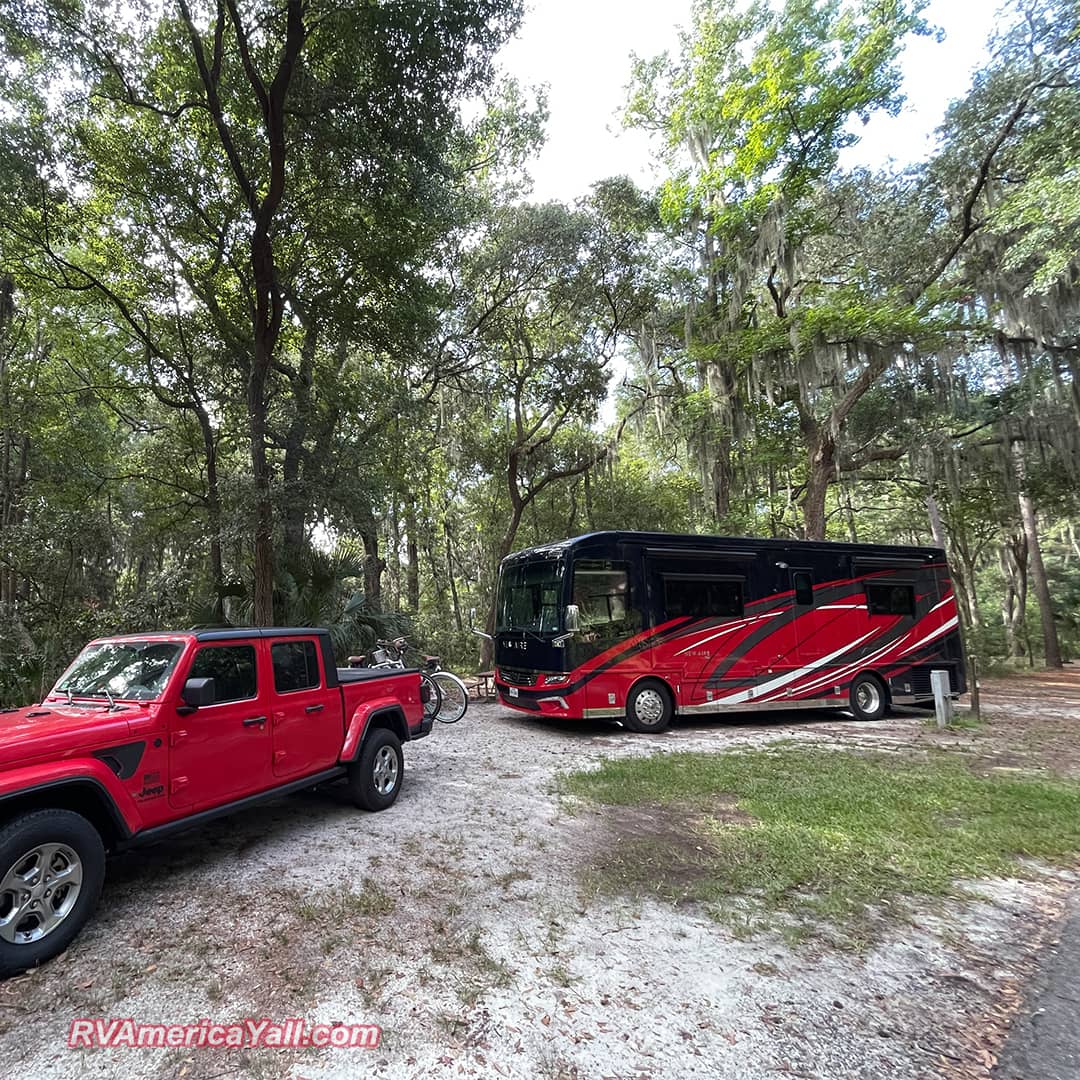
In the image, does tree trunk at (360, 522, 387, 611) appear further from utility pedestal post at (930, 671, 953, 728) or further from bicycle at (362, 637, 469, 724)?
utility pedestal post at (930, 671, 953, 728)

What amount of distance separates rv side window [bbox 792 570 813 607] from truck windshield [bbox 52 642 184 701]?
9346mm

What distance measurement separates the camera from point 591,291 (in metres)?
15.6

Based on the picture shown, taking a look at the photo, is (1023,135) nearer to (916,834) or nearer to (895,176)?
(895,176)

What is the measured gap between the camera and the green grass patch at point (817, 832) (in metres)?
3.59

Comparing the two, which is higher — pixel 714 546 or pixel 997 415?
pixel 997 415

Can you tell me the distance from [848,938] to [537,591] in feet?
21.6

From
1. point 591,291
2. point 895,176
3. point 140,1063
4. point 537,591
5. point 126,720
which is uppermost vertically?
point 895,176

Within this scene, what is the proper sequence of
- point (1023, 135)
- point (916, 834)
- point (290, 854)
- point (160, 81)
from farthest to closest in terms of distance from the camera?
point (1023, 135)
point (160, 81)
point (916, 834)
point (290, 854)

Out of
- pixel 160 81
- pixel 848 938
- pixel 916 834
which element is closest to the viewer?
pixel 848 938

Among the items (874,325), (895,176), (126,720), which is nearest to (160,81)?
(126,720)

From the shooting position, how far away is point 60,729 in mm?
3076

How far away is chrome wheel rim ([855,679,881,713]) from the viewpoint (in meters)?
10.4

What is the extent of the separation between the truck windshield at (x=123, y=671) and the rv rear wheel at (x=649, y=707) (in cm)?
653

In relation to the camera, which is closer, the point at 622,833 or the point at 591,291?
the point at 622,833
